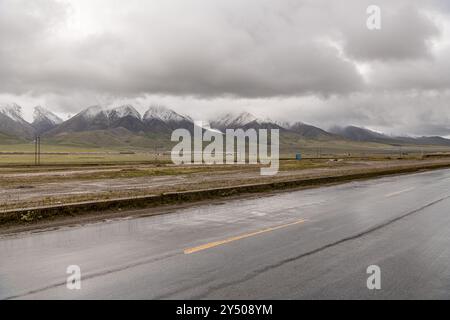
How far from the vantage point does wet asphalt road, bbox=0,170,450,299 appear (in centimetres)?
570

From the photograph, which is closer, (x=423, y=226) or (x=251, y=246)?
(x=251, y=246)

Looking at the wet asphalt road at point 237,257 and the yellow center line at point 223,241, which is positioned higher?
the yellow center line at point 223,241

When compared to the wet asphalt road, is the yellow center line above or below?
above

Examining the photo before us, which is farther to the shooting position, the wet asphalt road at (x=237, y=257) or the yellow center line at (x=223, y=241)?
the yellow center line at (x=223, y=241)

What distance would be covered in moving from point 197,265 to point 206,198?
10345 millimetres

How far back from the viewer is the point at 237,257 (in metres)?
7.34

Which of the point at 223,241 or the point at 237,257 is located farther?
the point at 223,241

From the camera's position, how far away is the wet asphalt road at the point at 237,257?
570 cm

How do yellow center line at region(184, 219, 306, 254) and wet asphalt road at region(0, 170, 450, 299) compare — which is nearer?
wet asphalt road at region(0, 170, 450, 299)
